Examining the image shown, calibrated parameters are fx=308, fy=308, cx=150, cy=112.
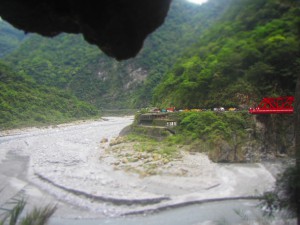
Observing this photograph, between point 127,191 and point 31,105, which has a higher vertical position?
point 31,105

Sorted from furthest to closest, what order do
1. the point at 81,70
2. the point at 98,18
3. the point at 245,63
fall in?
the point at 81,70
the point at 245,63
the point at 98,18

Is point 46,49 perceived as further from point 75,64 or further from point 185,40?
point 185,40

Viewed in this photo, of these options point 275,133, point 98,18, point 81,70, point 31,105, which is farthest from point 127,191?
point 81,70

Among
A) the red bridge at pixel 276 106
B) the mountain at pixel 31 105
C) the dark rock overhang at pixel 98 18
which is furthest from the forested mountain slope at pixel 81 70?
the dark rock overhang at pixel 98 18

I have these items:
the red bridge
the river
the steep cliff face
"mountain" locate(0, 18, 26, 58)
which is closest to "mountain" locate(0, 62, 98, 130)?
the river

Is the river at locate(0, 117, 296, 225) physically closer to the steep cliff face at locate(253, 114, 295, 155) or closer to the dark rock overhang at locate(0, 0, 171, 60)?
the steep cliff face at locate(253, 114, 295, 155)

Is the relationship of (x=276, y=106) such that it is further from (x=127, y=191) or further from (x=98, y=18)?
(x=98, y=18)

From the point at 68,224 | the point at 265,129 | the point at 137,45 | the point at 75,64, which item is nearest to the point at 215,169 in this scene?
the point at 265,129
